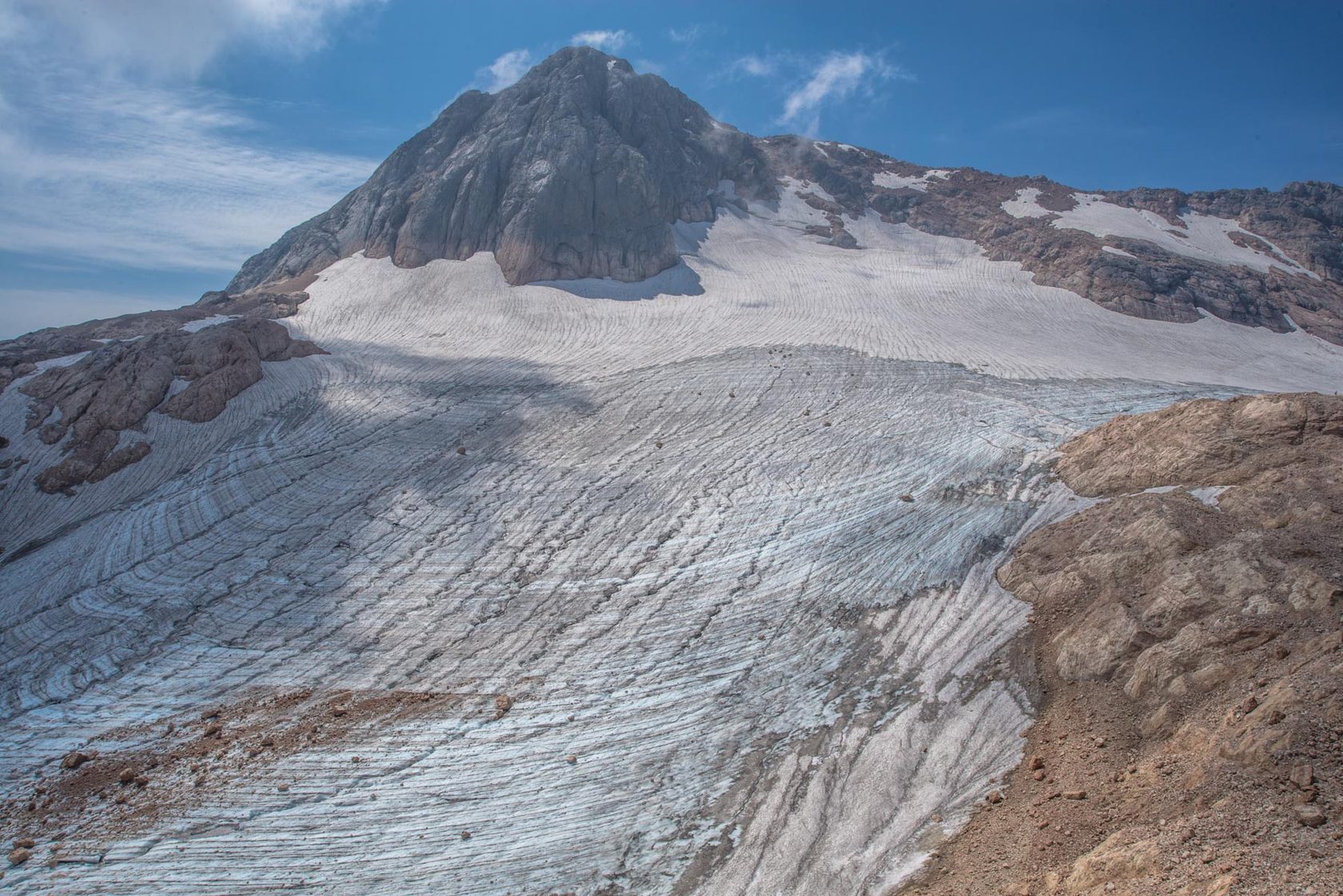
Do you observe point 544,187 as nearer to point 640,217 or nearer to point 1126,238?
point 640,217

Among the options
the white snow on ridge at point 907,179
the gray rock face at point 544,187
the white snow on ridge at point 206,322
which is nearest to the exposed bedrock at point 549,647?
the white snow on ridge at point 206,322

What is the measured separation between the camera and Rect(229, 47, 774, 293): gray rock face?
125 ft

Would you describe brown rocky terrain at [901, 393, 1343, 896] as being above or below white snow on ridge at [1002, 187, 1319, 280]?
below

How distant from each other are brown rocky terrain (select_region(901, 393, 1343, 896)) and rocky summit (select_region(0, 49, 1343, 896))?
0.15 ft

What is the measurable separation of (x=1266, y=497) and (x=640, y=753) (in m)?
10.0

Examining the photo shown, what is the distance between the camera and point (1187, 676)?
8.77 meters

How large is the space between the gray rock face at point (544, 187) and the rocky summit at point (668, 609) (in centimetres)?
862

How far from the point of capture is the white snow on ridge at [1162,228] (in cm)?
4359

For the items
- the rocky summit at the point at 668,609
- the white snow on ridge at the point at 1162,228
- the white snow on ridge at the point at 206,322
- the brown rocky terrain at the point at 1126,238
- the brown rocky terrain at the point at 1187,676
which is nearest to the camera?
the brown rocky terrain at the point at 1187,676

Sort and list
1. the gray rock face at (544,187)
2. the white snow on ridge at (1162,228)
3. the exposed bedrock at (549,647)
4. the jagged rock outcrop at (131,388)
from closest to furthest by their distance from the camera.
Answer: the exposed bedrock at (549,647), the jagged rock outcrop at (131,388), the gray rock face at (544,187), the white snow on ridge at (1162,228)

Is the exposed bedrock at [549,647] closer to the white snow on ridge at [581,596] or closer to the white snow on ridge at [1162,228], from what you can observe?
the white snow on ridge at [581,596]

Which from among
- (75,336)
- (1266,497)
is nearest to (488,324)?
(75,336)

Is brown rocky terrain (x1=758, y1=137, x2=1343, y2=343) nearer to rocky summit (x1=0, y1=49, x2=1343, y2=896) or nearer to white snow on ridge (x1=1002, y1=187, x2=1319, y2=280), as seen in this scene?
white snow on ridge (x1=1002, y1=187, x2=1319, y2=280)

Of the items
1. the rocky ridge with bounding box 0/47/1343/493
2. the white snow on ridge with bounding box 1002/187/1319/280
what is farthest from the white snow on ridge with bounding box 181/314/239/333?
the white snow on ridge with bounding box 1002/187/1319/280
